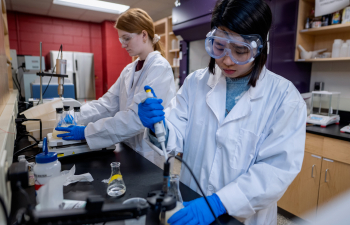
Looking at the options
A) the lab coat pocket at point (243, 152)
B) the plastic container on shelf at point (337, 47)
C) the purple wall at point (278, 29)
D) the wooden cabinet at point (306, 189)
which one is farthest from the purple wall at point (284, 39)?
the lab coat pocket at point (243, 152)

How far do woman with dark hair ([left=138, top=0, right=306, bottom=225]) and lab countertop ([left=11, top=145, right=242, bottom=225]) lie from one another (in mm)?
131

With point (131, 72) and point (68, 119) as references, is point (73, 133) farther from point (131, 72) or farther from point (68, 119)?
point (131, 72)

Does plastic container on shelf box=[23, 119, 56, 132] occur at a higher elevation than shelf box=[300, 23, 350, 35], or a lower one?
lower

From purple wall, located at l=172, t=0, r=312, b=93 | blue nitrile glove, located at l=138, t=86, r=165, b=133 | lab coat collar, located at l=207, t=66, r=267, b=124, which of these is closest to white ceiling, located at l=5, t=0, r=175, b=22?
purple wall, located at l=172, t=0, r=312, b=93

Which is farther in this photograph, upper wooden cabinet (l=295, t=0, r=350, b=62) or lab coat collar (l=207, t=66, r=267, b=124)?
upper wooden cabinet (l=295, t=0, r=350, b=62)

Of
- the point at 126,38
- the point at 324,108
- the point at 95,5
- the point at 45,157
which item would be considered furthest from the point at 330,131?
the point at 95,5

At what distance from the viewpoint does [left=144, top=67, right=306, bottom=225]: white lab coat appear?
845mm

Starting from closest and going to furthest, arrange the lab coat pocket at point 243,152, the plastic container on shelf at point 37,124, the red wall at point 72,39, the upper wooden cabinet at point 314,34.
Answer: the lab coat pocket at point 243,152 < the plastic container on shelf at point 37,124 < the upper wooden cabinet at point 314,34 < the red wall at point 72,39

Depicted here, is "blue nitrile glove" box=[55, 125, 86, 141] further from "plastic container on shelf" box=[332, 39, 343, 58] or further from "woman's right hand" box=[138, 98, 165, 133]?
"plastic container on shelf" box=[332, 39, 343, 58]

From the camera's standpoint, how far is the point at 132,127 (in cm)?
132

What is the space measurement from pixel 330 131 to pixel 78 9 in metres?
4.76

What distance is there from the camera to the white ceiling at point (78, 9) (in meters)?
4.12

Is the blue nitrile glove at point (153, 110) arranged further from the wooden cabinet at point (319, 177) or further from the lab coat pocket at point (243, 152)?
the wooden cabinet at point (319, 177)

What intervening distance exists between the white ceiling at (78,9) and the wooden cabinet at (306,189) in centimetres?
346
